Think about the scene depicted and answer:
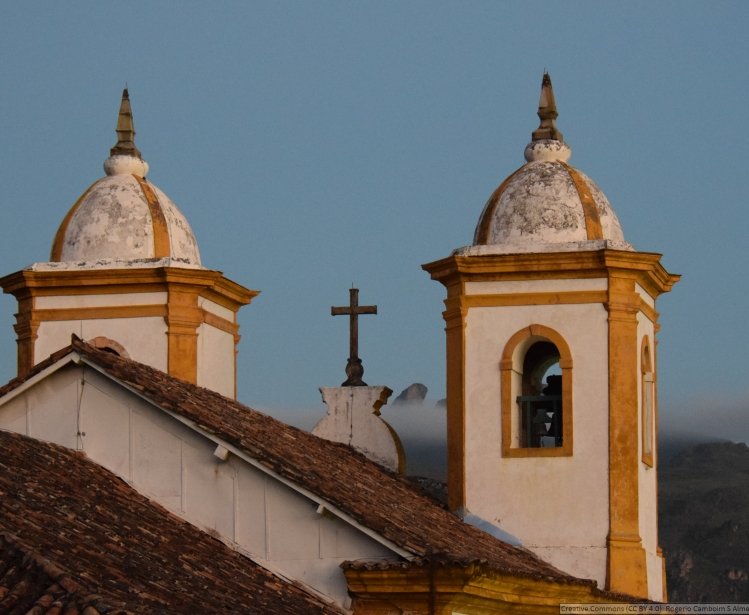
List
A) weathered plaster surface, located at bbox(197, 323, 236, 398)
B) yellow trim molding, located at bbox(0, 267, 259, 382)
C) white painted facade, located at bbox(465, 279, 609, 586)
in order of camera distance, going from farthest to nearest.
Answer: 1. weathered plaster surface, located at bbox(197, 323, 236, 398)
2. yellow trim molding, located at bbox(0, 267, 259, 382)
3. white painted facade, located at bbox(465, 279, 609, 586)

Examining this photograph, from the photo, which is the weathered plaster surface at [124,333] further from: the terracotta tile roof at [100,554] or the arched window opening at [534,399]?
the terracotta tile roof at [100,554]

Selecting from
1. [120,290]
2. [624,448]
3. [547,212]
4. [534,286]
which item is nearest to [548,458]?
[624,448]

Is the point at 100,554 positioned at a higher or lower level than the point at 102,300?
lower

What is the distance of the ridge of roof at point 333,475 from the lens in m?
15.5

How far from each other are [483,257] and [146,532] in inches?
266

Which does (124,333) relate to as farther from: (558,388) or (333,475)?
(333,475)

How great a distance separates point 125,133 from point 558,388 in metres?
5.69

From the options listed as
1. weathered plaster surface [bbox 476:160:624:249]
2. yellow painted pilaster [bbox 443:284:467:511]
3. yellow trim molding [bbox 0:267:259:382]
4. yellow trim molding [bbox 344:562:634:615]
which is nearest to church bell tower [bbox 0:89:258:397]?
yellow trim molding [bbox 0:267:259:382]

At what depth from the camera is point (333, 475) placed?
17.0 metres

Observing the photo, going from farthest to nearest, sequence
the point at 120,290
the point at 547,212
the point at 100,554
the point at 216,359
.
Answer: the point at 216,359, the point at 120,290, the point at 547,212, the point at 100,554

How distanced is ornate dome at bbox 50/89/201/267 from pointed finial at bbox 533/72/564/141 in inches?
155

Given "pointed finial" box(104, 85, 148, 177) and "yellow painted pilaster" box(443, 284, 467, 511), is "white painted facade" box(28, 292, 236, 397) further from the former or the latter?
"yellow painted pilaster" box(443, 284, 467, 511)

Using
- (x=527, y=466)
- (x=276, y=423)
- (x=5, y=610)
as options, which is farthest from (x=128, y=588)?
(x=527, y=466)

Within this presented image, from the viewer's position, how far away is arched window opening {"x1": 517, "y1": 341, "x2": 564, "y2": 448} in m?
20.7
